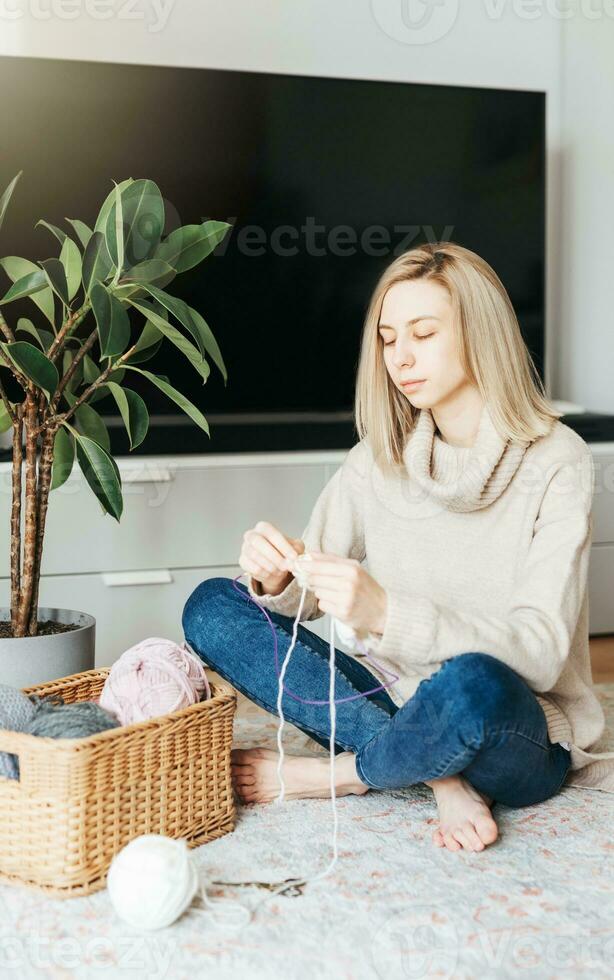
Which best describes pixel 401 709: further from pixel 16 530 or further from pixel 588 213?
pixel 588 213

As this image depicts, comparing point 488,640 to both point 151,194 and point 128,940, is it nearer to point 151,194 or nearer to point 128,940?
point 128,940

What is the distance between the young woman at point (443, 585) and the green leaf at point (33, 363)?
42 cm

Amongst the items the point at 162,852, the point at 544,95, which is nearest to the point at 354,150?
the point at 544,95

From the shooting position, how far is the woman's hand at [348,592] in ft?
4.10

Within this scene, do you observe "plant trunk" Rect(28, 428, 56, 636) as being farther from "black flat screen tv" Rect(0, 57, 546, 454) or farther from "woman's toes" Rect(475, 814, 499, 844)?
"woman's toes" Rect(475, 814, 499, 844)

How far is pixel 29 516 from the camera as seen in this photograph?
184 centimetres

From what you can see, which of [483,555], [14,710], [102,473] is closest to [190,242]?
[102,473]

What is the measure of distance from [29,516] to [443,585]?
0.73m

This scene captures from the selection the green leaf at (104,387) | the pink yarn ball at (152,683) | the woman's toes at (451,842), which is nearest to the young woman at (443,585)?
the woman's toes at (451,842)

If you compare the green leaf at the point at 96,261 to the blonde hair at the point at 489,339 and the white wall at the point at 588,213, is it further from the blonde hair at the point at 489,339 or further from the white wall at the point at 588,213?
the white wall at the point at 588,213

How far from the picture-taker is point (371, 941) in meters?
1.17

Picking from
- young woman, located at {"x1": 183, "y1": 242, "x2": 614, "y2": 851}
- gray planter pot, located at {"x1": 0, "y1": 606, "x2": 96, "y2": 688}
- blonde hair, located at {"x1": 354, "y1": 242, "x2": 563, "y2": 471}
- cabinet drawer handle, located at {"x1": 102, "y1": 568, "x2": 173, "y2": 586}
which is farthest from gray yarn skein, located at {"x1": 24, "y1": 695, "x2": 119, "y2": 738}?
cabinet drawer handle, located at {"x1": 102, "y1": 568, "x2": 173, "y2": 586}

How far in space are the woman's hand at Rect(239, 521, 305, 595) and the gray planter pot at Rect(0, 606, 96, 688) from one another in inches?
19.6

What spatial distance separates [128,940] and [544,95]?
249cm
